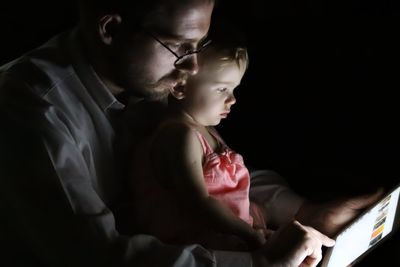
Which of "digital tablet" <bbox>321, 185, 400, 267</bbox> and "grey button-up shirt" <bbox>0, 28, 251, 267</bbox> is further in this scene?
"digital tablet" <bbox>321, 185, 400, 267</bbox>

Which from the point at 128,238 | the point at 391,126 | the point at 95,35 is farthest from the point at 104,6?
the point at 391,126

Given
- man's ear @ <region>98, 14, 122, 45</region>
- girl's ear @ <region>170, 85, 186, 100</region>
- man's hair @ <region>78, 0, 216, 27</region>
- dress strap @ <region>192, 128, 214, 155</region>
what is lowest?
dress strap @ <region>192, 128, 214, 155</region>

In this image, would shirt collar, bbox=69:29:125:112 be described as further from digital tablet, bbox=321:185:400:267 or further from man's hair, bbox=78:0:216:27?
digital tablet, bbox=321:185:400:267

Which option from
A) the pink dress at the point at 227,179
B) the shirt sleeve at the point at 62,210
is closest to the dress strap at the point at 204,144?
the pink dress at the point at 227,179

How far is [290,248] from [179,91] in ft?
1.13

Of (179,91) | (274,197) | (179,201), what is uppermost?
(179,91)

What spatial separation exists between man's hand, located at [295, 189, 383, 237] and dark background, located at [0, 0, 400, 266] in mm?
91

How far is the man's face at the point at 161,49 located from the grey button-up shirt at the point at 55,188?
0.31 ft

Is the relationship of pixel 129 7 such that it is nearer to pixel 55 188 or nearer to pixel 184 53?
pixel 184 53

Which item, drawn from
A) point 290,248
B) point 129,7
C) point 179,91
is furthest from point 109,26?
point 290,248

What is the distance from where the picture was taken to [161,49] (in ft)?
3.31

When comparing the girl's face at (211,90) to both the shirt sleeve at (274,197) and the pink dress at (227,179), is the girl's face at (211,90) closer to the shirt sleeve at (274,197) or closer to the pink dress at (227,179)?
the pink dress at (227,179)

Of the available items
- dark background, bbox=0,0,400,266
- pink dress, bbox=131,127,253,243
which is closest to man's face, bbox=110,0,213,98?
pink dress, bbox=131,127,253,243

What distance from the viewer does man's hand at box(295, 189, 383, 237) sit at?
1.14m
